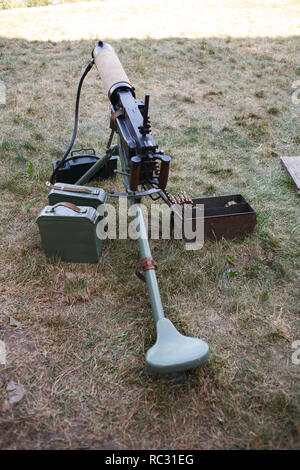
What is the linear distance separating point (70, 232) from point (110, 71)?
139 cm

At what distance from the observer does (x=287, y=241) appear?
345 centimetres

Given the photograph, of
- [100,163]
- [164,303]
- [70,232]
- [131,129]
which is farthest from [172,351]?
[100,163]

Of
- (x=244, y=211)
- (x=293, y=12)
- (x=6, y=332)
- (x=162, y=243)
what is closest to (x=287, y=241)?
(x=244, y=211)

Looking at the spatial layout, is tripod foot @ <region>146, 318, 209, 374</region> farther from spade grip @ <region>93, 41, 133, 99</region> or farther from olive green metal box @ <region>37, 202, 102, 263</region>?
spade grip @ <region>93, 41, 133, 99</region>

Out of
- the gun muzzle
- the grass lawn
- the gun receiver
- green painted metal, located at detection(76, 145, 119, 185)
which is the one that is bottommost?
the grass lawn

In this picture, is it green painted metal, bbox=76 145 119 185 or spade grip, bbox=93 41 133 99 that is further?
green painted metal, bbox=76 145 119 185

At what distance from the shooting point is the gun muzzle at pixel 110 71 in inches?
118

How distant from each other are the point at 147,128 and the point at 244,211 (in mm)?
1495

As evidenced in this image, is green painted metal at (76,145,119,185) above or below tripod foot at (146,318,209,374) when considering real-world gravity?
above

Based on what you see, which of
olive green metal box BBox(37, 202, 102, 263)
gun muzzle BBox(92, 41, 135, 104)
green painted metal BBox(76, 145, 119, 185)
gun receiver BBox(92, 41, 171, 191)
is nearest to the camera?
gun receiver BBox(92, 41, 171, 191)

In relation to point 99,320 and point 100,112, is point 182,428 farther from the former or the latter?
point 100,112

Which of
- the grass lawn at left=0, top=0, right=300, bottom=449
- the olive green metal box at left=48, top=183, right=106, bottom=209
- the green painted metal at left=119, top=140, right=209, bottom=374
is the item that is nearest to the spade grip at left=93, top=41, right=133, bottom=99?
the olive green metal box at left=48, top=183, right=106, bottom=209

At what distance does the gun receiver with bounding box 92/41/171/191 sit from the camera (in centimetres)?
245

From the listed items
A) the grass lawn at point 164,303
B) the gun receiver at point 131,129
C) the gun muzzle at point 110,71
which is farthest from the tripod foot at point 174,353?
the gun muzzle at point 110,71
